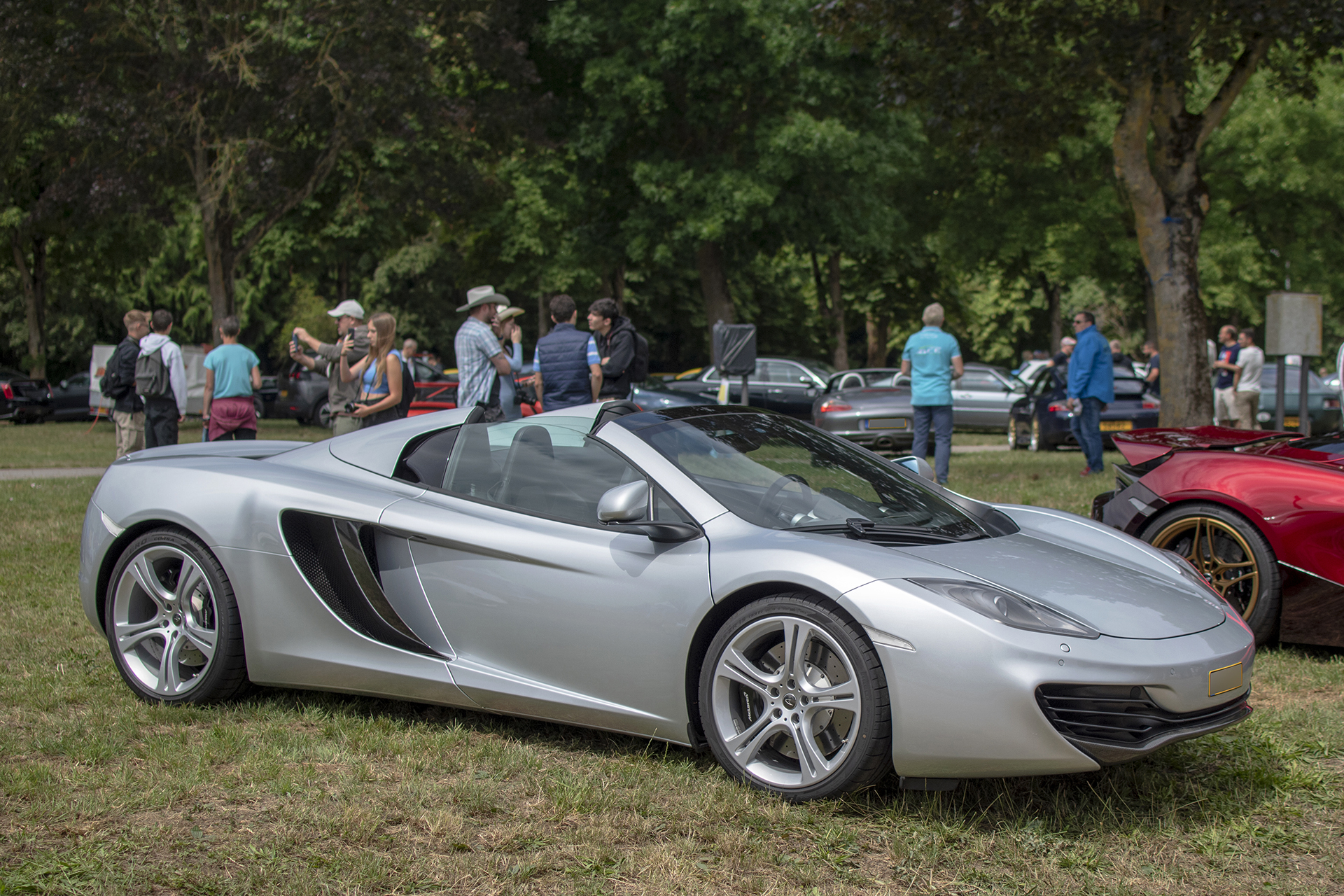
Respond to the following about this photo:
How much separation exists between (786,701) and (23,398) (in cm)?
3030

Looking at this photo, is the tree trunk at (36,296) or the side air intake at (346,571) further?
the tree trunk at (36,296)

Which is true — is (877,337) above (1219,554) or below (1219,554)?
above

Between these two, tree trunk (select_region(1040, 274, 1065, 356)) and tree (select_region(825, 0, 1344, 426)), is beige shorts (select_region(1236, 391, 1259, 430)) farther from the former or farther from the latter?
tree trunk (select_region(1040, 274, 1065, 356))

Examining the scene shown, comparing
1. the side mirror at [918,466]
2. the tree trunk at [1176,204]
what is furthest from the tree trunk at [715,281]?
the side mirror at [918,466]

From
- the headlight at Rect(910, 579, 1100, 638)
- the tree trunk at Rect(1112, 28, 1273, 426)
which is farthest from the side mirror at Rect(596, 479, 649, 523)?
the tree trunk at Rect(1112, 28, 1273, 426)

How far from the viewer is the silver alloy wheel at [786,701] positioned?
3439mm

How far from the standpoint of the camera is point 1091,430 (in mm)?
12633

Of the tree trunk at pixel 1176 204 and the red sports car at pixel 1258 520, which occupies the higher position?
the tree trunk at pixel 1176 204

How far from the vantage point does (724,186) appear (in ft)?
81.5

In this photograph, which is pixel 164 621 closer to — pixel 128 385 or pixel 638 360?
pixel 638 360

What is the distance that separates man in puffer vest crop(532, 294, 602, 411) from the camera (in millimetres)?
9055

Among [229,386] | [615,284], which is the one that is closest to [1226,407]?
[229,386]

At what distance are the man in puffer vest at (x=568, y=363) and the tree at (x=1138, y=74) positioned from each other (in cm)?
701

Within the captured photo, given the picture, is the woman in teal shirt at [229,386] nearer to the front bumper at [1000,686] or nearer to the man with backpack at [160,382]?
the man with backpack at [160,382]
